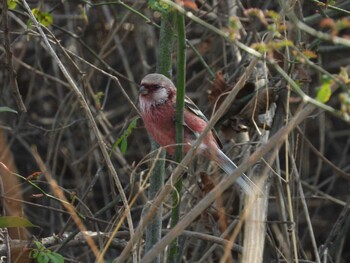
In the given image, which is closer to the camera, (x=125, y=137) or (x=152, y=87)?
(x=125, y=137)

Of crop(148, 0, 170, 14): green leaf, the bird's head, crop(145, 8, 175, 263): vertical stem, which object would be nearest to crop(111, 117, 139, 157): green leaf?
crop(145, 8, 175, 263): vertical stem

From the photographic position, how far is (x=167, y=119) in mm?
3953

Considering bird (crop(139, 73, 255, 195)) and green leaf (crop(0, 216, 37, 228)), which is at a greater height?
bird (crop(139, 73, 255, 195))

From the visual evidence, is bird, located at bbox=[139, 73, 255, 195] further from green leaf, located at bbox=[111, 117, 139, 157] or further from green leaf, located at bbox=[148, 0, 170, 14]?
green leaf, located at bbox=[148, 0, 170, 14]

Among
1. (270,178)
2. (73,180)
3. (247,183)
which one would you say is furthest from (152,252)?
(73,180)

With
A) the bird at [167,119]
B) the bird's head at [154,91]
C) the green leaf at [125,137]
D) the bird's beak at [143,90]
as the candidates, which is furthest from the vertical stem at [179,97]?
the bird's beak at [143,90]

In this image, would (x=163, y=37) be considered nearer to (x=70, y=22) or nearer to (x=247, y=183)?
(x=247, y=183)

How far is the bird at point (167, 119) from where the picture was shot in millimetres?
3877

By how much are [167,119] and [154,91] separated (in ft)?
0.58

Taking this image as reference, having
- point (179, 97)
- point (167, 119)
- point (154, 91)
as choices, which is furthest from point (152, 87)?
point (179, 97)

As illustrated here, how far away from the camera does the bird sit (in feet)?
12.7

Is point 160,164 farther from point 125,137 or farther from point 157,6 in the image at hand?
point 157,6

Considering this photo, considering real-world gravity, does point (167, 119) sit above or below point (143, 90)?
below

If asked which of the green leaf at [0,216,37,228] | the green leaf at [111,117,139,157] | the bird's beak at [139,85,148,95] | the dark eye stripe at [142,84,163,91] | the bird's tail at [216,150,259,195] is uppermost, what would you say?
the dark eye stripe at [142,84,163,91]
